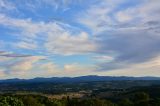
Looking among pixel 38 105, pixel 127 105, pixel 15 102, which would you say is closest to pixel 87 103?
pixel 127 105

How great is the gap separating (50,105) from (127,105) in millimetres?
42437

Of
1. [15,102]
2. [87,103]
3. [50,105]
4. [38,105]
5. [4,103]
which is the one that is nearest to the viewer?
[4,103]

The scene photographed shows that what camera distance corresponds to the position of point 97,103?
645 feet

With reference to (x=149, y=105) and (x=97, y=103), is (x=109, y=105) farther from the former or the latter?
(x=149, y=105)

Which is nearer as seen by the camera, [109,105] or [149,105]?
[149,105]

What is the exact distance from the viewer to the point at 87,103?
199 m

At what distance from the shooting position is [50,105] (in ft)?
613

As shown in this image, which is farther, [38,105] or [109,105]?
[109,105]

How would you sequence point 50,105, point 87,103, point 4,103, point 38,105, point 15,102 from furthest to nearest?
point 87,103 → point 50,105 → point 38,105 → point 15,102 → point 4,103

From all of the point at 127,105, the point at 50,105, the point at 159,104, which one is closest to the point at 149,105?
the point at 159,104

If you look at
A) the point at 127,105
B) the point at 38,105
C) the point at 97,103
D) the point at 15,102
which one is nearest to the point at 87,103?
the point at 97,103

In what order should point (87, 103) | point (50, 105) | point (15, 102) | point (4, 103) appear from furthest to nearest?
1. point (87, 103)
2. point (50, 105)
3. point (15, 102)
4. point (4, 103)

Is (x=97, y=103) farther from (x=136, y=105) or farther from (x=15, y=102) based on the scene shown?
(x=15, y=102)

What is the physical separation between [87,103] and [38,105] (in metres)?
33.9
